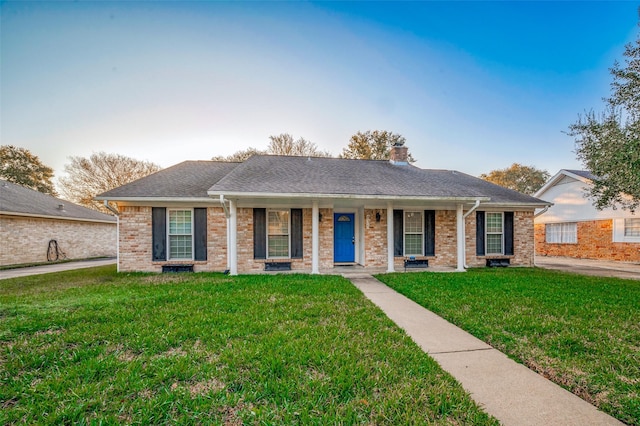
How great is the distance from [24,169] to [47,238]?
17399 mm

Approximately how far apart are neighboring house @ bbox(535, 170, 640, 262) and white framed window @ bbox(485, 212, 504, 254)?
16.9ft

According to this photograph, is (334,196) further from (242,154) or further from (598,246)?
(242,154)

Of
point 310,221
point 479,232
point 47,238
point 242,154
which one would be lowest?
point 47,238

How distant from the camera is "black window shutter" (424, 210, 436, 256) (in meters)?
10.3

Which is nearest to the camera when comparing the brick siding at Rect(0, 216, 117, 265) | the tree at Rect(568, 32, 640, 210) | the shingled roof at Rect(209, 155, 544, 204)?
the tree at Rect(568, 32, 640, 210)

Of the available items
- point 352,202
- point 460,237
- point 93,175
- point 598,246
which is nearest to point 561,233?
point 598,246

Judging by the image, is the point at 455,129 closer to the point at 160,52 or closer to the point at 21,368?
the point at 160,52

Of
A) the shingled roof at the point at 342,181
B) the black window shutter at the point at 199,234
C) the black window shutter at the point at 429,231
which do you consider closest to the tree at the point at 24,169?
the black window shutter at the point at 199,234

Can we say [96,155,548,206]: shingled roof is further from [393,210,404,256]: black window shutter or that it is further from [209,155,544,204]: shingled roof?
[393,210,404,256]: black window shutter

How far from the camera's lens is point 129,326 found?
159 inches

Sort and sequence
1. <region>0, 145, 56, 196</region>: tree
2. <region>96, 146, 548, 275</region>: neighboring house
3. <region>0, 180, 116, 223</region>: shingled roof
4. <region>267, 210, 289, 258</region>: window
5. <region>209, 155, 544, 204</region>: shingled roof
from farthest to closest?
1. <region>0, 145, 56, 196</region>: tree
2. <region>0, 180, 116, 223</region>: shingled roof
3. <region>267, 210, 289, 258</region>: window
4. <region>96, 146, 548, 275</region>: neighboring house
5. <region>209, 155, 544, 204</region>: shingled roof

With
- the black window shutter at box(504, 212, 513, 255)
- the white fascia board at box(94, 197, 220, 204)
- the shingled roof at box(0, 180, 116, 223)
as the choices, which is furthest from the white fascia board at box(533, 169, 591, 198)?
the shingled roof at box(0, 180, 116, 223)

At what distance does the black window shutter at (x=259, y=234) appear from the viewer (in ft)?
31.0

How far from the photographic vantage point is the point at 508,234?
10938 mm
